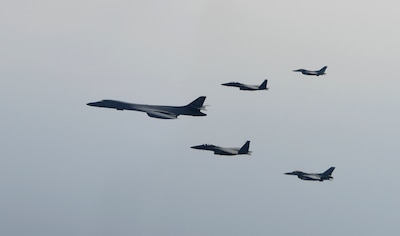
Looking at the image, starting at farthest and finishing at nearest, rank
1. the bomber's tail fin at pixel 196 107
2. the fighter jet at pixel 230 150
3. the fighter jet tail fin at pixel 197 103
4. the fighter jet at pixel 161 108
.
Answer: the fighter jet at pixel 230 150 → the bomber's tail fin at pixel 196 107 → the fighter jet tail fin at pixel 197 103 → the fighter jet at pixel 161 108

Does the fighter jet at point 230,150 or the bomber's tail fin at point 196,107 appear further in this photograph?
the fighter jet at point 230,150

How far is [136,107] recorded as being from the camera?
187 m

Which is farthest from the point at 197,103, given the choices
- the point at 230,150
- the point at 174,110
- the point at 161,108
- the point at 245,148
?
the point at 245,148

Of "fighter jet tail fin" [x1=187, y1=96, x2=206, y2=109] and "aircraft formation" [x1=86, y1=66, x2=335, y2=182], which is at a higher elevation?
"fighter jet tail fin" [x1=187, y1=96, x2=206, y2=109]

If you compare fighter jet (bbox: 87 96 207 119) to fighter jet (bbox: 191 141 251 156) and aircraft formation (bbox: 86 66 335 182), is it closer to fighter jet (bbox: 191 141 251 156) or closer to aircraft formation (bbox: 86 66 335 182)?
aircraft formation (bbox: 86 66 335 182)

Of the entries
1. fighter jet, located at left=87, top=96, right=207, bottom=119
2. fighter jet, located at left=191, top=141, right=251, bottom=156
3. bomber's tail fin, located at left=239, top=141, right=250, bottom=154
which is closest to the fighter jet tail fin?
fighter jet, located at left=87, top=96, right=207, bottom=119

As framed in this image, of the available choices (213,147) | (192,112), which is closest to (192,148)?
(213,147)

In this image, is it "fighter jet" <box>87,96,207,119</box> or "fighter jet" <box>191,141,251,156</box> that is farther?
"fighter jet" <box>191,141,251,156</box>

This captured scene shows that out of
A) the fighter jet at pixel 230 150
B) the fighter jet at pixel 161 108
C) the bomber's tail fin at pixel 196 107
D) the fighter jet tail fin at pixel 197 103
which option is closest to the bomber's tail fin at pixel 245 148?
the fighter jet at pixel 230 150

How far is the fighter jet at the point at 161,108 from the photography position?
179 meters

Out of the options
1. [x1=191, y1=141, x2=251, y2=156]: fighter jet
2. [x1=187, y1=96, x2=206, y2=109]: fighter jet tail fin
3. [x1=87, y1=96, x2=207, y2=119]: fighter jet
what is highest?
[x1=187, y1=96, x2=206, y2=109]: fighter jet tail fin

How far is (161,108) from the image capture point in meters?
186

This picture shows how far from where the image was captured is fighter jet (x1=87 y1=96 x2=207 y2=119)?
179 meters

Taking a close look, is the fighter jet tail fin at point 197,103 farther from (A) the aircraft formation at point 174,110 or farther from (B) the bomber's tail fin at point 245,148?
(B) the bomber's tail fin at point 245,148
